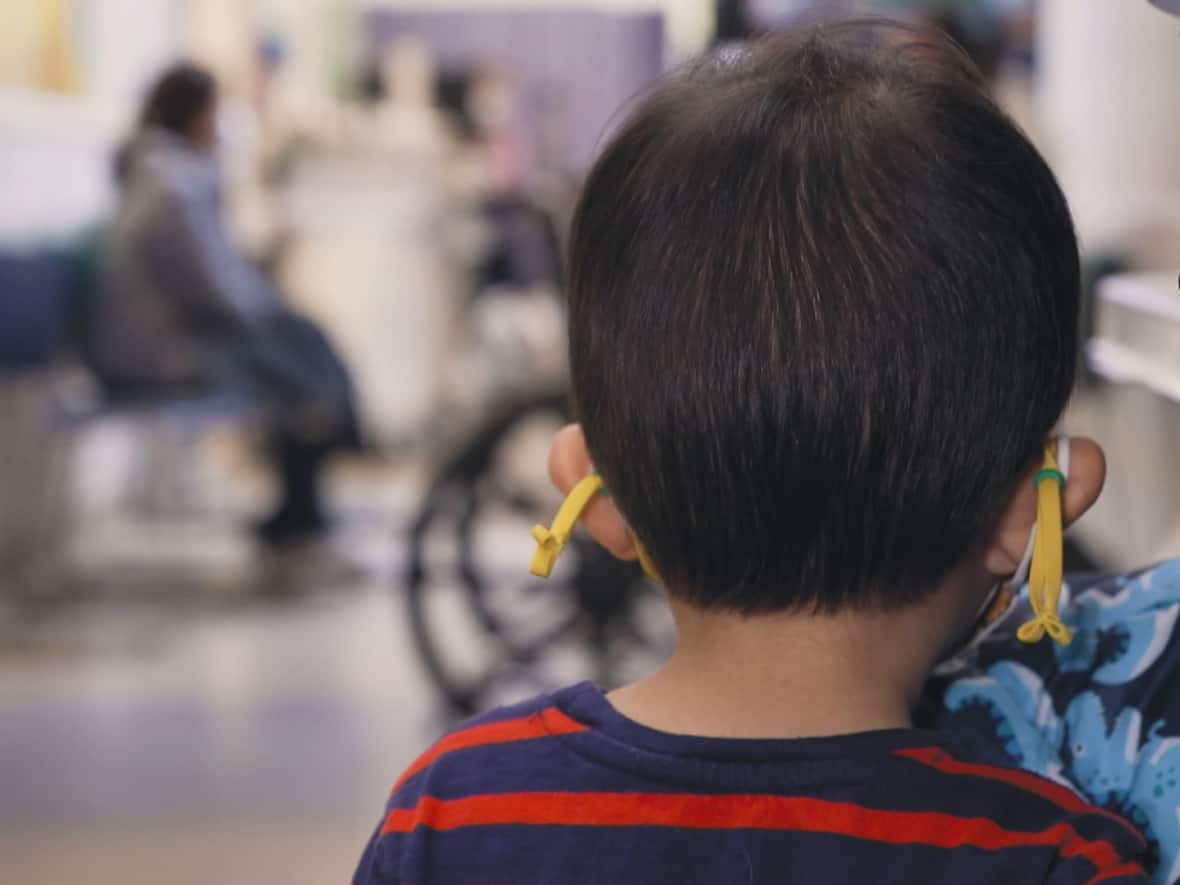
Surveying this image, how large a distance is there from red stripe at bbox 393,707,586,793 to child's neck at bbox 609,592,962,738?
0.08ft

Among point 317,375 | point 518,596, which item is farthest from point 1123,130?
point 317,375

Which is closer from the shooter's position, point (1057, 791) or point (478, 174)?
point (1057, 791)

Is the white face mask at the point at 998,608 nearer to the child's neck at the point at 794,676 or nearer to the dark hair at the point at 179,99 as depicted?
the child's neck at the point at 794,676

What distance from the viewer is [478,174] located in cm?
644

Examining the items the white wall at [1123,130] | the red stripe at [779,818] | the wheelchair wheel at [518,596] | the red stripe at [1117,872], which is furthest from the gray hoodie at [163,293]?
the red stripe at [1117,872]

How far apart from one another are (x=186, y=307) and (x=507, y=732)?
3.47 m

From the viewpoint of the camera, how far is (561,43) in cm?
782

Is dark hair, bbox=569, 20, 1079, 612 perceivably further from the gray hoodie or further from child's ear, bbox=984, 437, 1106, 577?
the gray hoodie

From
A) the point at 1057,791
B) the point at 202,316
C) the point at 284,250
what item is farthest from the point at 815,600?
the point at 284,250

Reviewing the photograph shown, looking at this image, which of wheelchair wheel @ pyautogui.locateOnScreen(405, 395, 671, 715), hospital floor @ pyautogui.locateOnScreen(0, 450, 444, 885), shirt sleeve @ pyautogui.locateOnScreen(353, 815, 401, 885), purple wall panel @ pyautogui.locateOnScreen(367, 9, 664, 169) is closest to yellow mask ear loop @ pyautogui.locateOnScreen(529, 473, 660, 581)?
shirt sleeve @ pyautogui.locateOnScreen(353, 815, 401, 885)

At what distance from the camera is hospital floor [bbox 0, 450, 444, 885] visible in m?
2.29

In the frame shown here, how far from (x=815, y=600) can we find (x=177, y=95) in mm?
3989

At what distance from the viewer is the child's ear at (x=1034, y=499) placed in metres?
0.68

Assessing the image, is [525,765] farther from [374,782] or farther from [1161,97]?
[1161,97]
